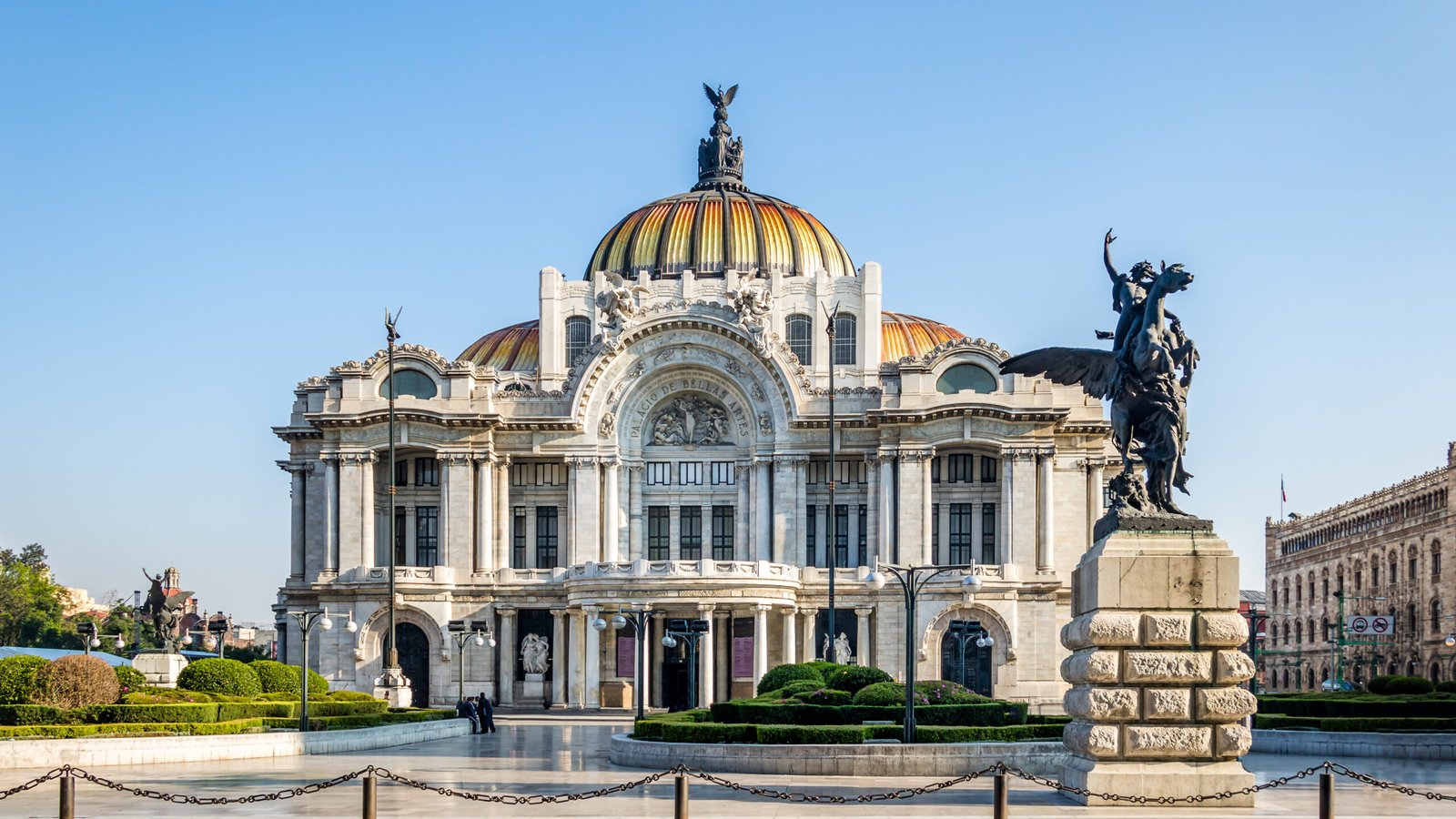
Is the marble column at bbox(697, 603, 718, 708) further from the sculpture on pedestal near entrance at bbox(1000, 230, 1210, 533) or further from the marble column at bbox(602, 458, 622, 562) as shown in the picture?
the sculpture on pedestal near entrance at bbox(1000, 230, 1210, 533)

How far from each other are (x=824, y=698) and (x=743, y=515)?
128ft

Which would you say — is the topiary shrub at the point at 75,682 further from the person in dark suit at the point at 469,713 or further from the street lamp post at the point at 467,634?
the street lamp post at the point at 467,634

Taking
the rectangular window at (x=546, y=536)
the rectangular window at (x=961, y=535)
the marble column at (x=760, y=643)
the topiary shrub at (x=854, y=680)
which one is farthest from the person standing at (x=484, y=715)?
the rectangular window at (x=961, y=535)

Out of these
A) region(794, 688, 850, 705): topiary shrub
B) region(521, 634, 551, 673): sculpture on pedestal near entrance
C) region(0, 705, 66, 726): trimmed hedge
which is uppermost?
region(794, 688, 850, 705): topiary shrub

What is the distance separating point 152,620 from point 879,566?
3087 centimetres

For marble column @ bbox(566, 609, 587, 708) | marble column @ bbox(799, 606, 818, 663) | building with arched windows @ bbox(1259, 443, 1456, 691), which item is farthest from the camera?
building with arched windows @ bbox(1259, 443, 1456, 691)

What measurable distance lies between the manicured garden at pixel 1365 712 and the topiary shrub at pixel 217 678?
2704cm

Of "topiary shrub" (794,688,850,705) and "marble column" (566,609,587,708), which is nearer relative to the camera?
"topiary shrub" (794,688,850,705)

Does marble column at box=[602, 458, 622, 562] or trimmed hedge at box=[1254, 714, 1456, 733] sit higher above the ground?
marble column at box=[602, 458, 622, 562]

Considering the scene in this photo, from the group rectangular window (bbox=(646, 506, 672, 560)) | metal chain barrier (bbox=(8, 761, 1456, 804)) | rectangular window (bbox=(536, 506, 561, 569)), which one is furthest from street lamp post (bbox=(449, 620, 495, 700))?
metal chain barrier (bbox=(8, 761, 1456, 804))

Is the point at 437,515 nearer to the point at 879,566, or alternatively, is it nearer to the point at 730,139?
the point at 879,566

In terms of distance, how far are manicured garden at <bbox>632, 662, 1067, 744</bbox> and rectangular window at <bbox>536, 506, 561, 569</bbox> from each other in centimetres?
3613

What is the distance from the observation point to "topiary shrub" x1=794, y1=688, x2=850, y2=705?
42.0 m

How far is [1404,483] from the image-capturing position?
9988 cm
